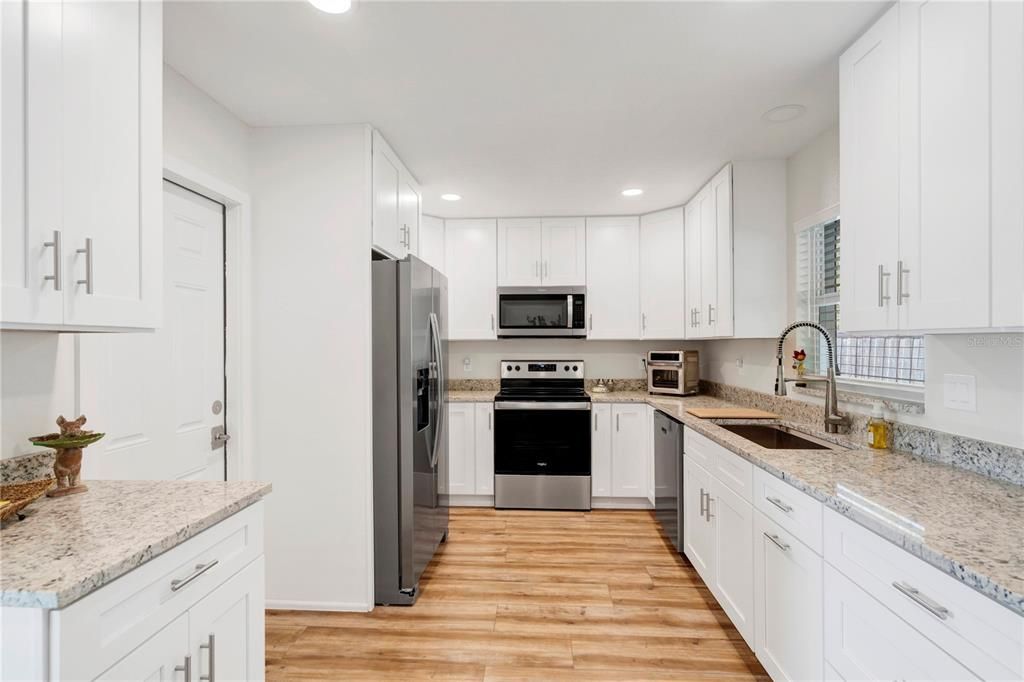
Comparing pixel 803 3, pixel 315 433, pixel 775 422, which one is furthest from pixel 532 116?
pixel 775 422

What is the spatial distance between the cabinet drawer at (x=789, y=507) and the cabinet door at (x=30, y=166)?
2073 mm

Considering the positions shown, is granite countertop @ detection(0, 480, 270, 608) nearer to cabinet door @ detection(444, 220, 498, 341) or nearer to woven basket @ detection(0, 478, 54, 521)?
woven basket @ detection(0, 478, 54, 521)

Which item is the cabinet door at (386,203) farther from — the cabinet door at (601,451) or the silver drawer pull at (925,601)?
the silver drawer pull at (925,601)

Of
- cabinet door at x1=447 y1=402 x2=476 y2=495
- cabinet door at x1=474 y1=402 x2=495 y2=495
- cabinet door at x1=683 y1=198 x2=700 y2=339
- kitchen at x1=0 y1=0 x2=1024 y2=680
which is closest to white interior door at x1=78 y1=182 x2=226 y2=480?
kitchen at x1=0 y1=0 x2=1024 y2=680

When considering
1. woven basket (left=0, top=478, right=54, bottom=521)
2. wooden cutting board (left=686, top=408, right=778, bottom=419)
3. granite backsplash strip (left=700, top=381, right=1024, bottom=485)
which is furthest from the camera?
wooden cutting board (left=686, top=408, right=778, bottom=419)

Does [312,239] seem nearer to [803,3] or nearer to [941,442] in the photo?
[803,3]

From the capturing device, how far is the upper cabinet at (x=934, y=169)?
1188 millimetres

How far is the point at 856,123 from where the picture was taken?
1.74 m

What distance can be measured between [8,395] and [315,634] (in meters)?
1.60

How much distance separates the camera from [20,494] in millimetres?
1222

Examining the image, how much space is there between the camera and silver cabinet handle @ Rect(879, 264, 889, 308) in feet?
5.15

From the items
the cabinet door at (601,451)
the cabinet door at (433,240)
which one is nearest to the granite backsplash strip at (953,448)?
the cabinet door at (601,451)

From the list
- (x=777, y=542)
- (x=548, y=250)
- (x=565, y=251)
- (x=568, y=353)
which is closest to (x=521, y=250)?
(x=548, y=250)

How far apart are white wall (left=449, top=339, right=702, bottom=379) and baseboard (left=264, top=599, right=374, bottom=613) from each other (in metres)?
2.45
